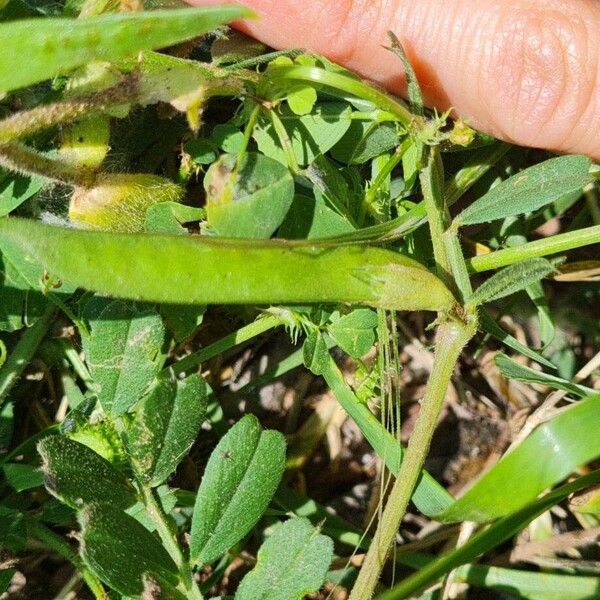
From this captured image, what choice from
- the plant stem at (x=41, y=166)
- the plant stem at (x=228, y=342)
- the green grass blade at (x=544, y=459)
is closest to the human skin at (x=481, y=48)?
the plant stem at (x=41, y=166)

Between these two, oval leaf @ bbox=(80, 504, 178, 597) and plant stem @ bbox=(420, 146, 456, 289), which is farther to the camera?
plant stem @ bbox=(420, 146, 456, 289)

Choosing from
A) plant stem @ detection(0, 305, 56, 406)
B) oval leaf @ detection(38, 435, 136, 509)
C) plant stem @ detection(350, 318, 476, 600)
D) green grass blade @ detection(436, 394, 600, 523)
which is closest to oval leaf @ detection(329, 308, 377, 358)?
plant stem @ detection(350, 318, 476, 600)

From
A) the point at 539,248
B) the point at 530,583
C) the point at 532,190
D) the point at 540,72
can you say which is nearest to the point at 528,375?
the point at 539,248

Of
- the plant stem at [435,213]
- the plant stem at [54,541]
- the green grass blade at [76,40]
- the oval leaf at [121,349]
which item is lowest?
the plant stem at [54,541]

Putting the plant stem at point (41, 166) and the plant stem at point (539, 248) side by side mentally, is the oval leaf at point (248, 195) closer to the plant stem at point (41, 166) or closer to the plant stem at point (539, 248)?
the plant stem at point (41, 166)

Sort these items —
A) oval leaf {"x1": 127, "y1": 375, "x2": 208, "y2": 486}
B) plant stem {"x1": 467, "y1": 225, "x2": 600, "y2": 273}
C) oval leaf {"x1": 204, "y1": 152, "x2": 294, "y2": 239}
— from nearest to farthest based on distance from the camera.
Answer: oval leaf {"x1": 204, "y1": 152, "x2": 294, "y2": 239}
oval leaf {"x1": 127, "y1": 375, "x2": 208, "y2": 486}
plant stem {"x1": 467, "y1": 225, "x2": 600, "y2": 273}

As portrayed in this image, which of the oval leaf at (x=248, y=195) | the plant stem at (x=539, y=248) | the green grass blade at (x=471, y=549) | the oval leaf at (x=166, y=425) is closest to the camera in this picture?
the green grass blade at (x=471, y=549)

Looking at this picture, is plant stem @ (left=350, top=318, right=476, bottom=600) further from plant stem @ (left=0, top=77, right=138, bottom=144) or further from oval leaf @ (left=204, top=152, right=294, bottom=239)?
plant stem @ (left=0, top=77, right=138, bottom=144)

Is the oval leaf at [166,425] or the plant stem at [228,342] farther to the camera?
the plant stem at [228,342]
